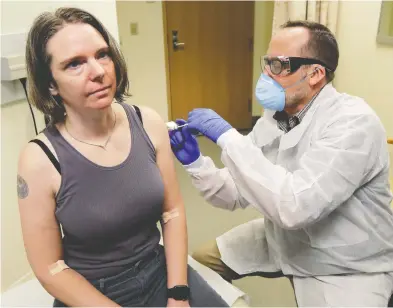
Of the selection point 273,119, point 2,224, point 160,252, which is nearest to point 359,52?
point 273,119

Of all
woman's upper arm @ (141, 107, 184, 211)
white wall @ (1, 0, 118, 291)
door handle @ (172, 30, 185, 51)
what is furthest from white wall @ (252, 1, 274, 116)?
woman's upper arm @ (141, 107, 184, 211)

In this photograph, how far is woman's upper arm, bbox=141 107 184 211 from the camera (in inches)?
43.2

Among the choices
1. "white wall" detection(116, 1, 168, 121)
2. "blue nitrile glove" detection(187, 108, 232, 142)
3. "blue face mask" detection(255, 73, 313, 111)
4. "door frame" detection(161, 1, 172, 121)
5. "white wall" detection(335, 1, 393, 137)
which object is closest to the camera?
"blue nitrile glove" detection(187, 108, 232, 142)

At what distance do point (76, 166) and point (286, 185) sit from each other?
587 millimetres

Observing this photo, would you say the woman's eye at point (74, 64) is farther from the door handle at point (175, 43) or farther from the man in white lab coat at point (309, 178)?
the door handle at point (175, 43)

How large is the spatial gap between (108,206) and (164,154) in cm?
24

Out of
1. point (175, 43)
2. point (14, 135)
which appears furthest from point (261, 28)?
point (14, 135)

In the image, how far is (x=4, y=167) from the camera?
4.88ft

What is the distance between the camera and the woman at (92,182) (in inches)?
36.4

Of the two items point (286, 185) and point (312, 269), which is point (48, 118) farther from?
point (312, 269)

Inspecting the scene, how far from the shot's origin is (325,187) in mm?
1076

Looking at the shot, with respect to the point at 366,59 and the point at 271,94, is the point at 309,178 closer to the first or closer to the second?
the point at 271,94

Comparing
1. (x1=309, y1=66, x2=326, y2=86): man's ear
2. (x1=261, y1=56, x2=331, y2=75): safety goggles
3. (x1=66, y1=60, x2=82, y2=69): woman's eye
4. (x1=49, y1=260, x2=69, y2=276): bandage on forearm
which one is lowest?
(x1=49, y1=260, x2=69, y2=276): bandage on forearm

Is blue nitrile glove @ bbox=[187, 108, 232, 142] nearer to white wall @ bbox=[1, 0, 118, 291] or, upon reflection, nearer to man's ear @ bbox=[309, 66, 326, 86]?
man's ear @ bbox=[309, 66, 326, 86]
